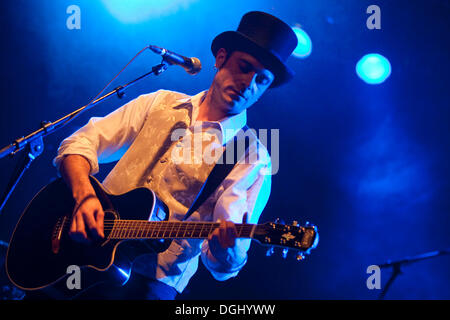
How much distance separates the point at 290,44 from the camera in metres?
2.89

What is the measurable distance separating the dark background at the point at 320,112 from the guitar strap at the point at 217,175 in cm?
190

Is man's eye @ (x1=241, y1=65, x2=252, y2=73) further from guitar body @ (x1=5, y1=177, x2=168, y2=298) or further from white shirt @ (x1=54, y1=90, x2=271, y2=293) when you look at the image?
guitar body @ (x1=5, y1=177, x2=168, y2=298)

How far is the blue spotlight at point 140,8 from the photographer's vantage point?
473 cm

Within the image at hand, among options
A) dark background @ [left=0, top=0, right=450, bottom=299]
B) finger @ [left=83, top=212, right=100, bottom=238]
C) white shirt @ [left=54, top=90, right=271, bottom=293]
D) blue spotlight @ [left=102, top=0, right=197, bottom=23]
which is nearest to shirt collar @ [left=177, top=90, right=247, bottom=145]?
white shirt @ [left=54, top=90, right=271, bottom=293]

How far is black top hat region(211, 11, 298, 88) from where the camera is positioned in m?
2.71

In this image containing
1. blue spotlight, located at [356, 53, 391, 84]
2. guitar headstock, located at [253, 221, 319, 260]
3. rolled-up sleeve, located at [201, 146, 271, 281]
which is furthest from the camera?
blue spotlight, located at [356, 53, 391, 84]

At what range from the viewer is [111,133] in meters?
2.67

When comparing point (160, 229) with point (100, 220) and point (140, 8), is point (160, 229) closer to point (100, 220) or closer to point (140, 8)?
point (100, 220)

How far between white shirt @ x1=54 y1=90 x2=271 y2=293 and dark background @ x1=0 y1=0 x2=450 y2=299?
6.03 ft

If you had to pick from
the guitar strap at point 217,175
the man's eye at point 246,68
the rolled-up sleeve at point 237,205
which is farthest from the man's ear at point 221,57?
the rolled-up sleeve at point 237,205

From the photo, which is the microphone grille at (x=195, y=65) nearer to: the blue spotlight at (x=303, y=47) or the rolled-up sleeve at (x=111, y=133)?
the rolled-up sleeve at (x=111, y=133)

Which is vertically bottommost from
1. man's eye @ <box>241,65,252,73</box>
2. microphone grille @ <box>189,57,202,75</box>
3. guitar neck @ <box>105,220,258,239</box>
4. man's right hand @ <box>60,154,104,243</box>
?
guitar neck @ <box>105,220,258,239</box>

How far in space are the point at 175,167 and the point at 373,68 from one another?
9.81 feet
